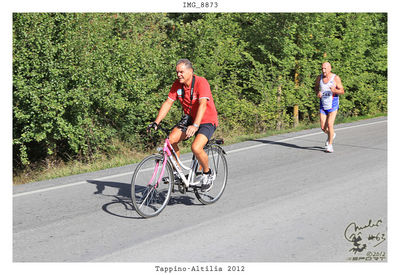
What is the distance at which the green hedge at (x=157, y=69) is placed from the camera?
34.7ft

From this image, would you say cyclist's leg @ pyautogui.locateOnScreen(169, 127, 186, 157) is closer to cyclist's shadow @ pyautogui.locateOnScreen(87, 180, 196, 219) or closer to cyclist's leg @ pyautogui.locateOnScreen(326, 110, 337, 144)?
cyclist's shadow @ pyautogui.locateOnScreen(87, 180, 196, 219)

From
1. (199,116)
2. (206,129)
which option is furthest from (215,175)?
(199,116)

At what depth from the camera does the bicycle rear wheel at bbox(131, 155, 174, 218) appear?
628 cm

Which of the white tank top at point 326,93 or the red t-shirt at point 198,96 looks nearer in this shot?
the red t-shirt at point 198,96

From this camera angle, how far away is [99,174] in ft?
28.8

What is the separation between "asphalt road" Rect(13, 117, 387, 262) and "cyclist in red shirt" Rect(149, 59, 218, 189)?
837 mm

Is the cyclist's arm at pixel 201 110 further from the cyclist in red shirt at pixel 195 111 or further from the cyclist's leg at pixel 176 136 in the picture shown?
the cyclist's leg at pixel 176 136

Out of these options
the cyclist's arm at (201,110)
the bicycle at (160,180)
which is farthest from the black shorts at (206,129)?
the bicycle at (160,180)

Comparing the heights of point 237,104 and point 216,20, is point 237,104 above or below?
below

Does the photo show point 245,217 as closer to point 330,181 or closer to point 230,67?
point 330,181

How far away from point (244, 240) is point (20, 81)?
6835mm

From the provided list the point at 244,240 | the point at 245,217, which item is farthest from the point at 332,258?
the point at 245,217

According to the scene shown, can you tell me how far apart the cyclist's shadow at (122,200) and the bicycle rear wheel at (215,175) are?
0.76 feet

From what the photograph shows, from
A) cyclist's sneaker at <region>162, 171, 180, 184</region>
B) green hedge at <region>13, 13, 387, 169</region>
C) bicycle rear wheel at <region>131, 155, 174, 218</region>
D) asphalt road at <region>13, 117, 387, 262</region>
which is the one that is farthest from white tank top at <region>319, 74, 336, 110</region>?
bicycle rear wheel at <region>131, 155, 174, 218</region>
